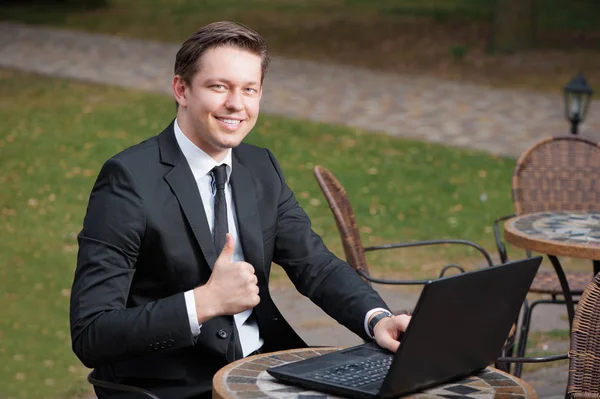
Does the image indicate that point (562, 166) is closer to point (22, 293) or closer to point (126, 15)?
point (22, 293)

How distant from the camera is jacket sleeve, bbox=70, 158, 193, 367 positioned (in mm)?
3117

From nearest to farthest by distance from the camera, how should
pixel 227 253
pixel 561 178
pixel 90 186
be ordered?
pixel 227 253, pixel 561 178, pixel 90 186

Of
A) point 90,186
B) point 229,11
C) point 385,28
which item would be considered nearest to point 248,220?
point 90,186

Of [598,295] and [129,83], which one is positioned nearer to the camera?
[598,295]

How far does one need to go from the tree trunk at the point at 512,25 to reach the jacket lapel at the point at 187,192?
61.4 feet

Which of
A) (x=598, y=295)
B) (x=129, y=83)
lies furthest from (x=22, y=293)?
(x=129, y=83)

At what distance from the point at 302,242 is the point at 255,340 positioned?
386 millimetres

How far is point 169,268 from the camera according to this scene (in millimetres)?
3396

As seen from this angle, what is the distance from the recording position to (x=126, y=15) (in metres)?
27.5

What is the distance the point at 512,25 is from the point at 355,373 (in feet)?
63.7

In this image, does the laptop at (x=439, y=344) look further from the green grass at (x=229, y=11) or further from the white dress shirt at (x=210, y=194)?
the green grass at (x=229, y=11)

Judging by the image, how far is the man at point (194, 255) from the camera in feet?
→ 10.3

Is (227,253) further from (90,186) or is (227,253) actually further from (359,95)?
(359,95)

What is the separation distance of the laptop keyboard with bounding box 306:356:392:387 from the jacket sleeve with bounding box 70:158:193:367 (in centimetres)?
40
